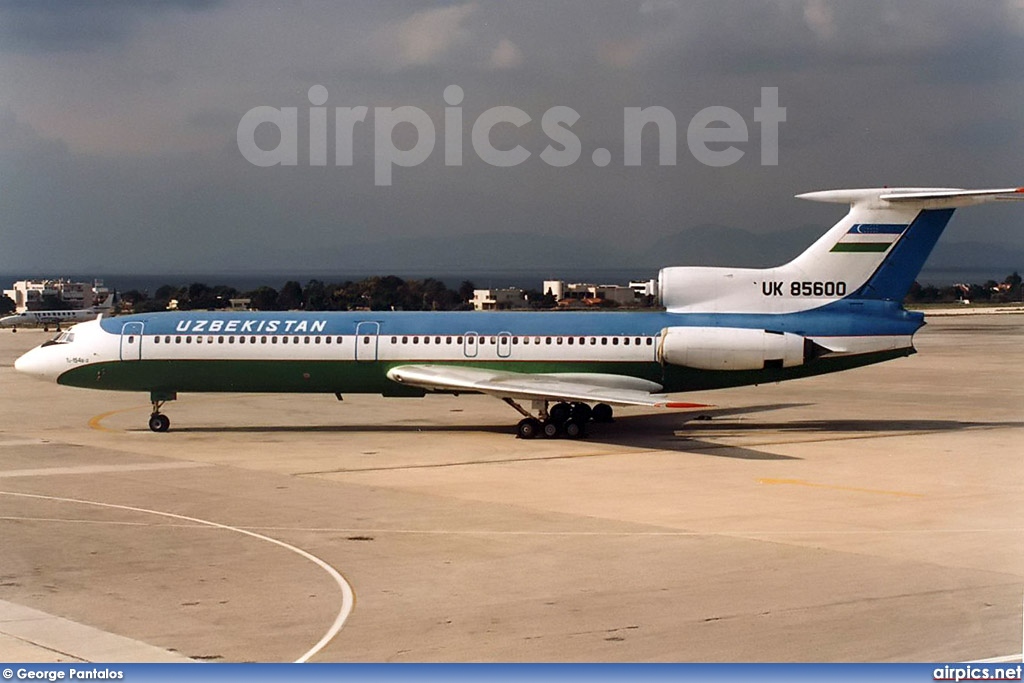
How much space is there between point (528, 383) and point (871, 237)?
892 cm

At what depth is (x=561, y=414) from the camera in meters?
30.1

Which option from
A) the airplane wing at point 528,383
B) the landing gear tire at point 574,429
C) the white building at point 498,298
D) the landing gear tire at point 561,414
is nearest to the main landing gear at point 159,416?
the airplane wing at point 528,383

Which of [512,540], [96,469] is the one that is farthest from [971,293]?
[512,540]

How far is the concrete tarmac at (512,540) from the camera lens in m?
12.6

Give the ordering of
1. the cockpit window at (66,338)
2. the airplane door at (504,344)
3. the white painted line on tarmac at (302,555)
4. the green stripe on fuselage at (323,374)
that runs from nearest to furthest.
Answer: the white painted line on tarmac at (302,555), the green stripe on fuselage at (323,374), the airplane door at (504,344), the cockpit window at (66,338)

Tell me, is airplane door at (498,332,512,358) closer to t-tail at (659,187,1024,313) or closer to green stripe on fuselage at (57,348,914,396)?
green stripe on fuselage at (57,348,914,396)

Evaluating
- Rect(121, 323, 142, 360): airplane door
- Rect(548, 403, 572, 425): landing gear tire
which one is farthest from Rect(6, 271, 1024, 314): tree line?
Rect(548, 403, 572, 425): landing gear tire

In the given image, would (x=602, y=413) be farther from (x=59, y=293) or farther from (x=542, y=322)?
(x=59, y=293)

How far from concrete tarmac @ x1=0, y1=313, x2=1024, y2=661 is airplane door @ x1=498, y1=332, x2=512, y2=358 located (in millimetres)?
2111

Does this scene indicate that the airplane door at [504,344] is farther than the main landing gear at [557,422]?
Yes

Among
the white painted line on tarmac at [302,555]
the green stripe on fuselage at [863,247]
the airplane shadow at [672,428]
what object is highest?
the green stripe on fuselage at [863,247]

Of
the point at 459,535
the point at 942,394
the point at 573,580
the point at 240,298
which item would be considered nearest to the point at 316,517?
the point at 459,535

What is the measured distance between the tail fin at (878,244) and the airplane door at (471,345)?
25.3 ft

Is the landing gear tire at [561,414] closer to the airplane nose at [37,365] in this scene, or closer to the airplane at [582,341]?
the airplane at [582,341]
